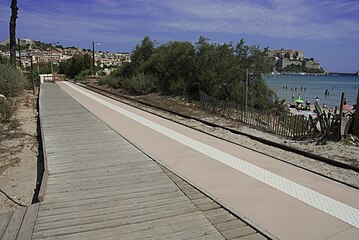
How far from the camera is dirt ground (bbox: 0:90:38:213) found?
497 cm

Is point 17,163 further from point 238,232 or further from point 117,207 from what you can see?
point 238,232

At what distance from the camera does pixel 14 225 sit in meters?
3.57

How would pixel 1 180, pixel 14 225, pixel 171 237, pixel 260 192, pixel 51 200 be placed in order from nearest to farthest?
1. pixel 171 237
2. pixel 14 225
3. pixel 51 200
4. pixel 260 192
5. pixel 1 180

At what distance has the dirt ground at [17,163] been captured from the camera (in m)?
4.97

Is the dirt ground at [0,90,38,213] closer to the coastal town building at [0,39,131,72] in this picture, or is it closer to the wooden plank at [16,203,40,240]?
A: the wooden plank at [16,203,40,240]

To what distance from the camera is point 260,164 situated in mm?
6227

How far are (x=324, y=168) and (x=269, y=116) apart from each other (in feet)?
17.8

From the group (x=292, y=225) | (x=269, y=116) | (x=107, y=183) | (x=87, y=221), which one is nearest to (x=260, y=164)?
(x=292, y=225)

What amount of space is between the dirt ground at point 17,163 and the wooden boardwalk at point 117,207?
47 cm

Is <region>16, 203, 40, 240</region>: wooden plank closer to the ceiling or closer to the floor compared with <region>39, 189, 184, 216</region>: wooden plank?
closer to the floor

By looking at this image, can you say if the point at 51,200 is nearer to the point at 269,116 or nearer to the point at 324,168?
the point at 324,168

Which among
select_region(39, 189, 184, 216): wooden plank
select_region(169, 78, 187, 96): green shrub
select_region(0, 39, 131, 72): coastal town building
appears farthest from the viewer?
select_region(0, 39, 131, 72): coastal town building

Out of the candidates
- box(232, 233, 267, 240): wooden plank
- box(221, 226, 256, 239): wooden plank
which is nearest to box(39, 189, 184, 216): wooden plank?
box(221, 226, 256, 239): wooden plank

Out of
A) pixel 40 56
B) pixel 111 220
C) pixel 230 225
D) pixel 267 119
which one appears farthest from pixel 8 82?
pixel 40 56
